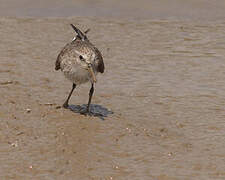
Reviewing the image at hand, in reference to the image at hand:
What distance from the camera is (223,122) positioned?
8.39m

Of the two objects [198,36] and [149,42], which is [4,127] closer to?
[149,42]

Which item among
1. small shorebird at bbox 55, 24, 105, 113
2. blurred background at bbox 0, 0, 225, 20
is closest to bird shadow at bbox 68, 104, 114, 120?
small shorebird at bbox 55, 24, 105, 113

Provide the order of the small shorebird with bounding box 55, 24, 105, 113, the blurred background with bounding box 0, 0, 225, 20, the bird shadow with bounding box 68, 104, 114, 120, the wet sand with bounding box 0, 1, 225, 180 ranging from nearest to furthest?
1. the wet sand with bounding box 0, 1, 225, 180
2. the small shorebird with bounding box 55, 24, 105, 113
3. the bird shadow with bounding box 68, 104, 114, 120
4. the blurred background with bounding box 0, 0, 225, 20

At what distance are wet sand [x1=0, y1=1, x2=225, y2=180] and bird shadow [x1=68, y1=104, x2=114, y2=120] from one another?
0.06 feet

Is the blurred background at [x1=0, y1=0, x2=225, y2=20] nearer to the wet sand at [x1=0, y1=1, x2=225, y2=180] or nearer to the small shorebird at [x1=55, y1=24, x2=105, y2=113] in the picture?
the wet sand at [x1=0, y1=1, x2=225, y2=180]

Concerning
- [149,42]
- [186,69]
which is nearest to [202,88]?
[186,69]

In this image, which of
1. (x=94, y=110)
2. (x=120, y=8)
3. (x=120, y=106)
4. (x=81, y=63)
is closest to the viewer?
(x=81, y=63)

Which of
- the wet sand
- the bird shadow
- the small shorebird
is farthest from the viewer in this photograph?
the bird shadow

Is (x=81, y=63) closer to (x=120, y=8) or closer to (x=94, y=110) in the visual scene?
(x=94, y=110)

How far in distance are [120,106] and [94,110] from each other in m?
0.48

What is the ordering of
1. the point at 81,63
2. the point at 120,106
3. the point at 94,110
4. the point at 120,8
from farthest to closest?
the point at 120,8, the point at 120,106, the point at 94,110, the point at 81,63

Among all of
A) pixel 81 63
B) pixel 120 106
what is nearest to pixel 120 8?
pixel 120 106

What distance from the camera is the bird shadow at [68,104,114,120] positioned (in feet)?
27.8

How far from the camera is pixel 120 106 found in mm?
8992
